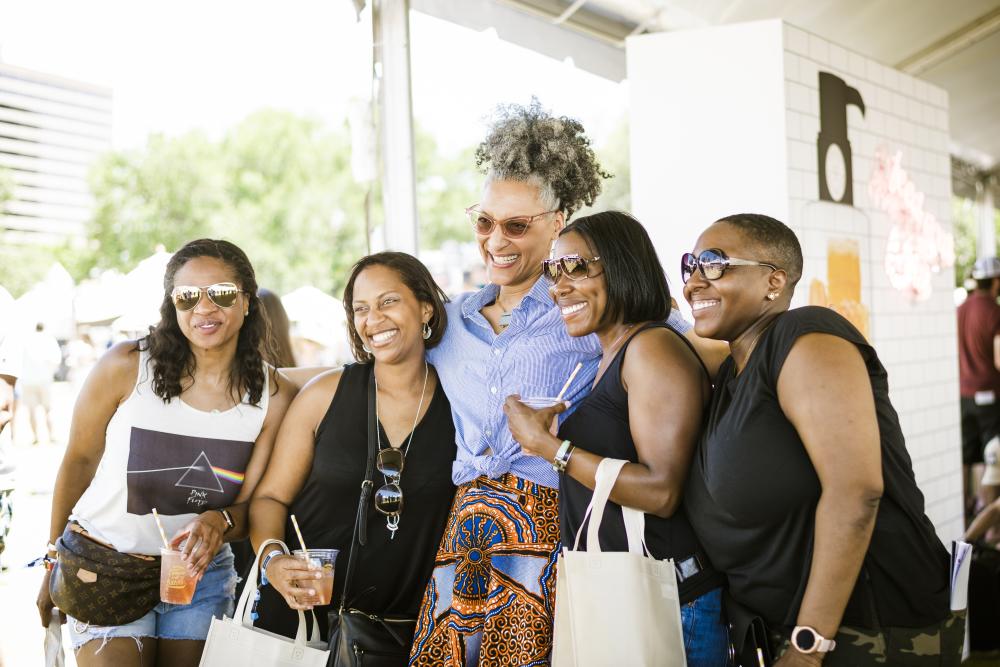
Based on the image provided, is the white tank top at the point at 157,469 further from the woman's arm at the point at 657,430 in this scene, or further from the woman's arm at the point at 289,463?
the woman's arm at the point at 657,430

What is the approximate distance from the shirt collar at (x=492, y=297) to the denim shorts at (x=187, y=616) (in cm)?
121

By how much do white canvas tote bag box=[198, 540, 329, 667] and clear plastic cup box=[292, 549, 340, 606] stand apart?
2.7 inches

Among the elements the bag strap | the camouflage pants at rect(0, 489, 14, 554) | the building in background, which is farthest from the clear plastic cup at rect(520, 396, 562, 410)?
the building in background

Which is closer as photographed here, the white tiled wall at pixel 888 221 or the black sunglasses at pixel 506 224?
the black sunglasses at pixel 506 224

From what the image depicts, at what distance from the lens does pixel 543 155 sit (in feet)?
9.00

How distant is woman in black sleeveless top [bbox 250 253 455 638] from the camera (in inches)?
96.7

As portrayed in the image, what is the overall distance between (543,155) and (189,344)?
1.38 m

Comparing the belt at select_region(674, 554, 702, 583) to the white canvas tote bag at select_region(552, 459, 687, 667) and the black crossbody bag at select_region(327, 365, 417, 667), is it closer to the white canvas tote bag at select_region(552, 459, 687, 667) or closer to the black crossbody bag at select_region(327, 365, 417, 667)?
the white canvas tote bag at select_region(552, 459, 687, 667)

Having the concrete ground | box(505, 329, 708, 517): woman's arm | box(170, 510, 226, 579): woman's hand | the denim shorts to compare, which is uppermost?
box(505, 329, 708, 517): woman's arm

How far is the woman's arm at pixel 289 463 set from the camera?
99.3 inches

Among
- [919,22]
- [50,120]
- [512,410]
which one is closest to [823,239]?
[512,410]

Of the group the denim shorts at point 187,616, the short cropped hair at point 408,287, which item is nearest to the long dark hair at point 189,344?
the short cropped hair at point 408,287

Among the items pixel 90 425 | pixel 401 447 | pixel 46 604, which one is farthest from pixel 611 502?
pixel 46 604

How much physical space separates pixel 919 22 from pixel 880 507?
8.42m
